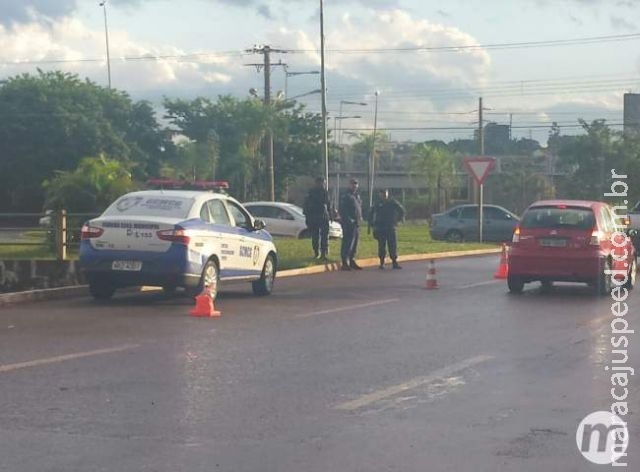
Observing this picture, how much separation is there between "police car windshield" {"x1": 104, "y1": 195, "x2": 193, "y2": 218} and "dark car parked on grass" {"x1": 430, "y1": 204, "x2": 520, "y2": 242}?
25.1 m

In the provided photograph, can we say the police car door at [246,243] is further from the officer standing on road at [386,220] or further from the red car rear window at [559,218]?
the officer standing on road at [386,220]

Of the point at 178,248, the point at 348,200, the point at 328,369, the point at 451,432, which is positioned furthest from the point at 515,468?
the point at 348,200

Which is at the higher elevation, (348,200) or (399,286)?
(348,200)

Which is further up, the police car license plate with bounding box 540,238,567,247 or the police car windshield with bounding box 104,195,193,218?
the police car windshield with bounding box 104,195,193,218

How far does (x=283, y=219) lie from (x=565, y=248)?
20280 millimetres

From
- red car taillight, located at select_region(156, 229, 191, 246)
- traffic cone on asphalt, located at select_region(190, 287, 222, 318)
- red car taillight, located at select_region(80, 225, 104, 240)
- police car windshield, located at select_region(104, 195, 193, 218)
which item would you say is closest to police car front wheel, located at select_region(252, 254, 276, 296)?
police car windshield, located at select_region(104, 195, 193, 218)

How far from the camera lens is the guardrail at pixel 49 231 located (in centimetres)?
2238

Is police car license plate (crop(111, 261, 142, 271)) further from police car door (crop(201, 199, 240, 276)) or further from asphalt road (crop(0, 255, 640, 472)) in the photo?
police car door (crop(201, 199, 240, 276))

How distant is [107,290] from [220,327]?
3.57 metres

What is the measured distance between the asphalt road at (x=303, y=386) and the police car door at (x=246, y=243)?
4.00ft

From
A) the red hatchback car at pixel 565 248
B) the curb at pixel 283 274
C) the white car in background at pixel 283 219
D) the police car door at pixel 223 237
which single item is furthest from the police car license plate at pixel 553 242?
the white car in background at pixel 283 219

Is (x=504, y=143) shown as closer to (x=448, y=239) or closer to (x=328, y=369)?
(x=448, y=239)

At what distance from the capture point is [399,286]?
64.9ft

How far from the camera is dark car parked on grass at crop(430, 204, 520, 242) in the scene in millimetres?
40344
